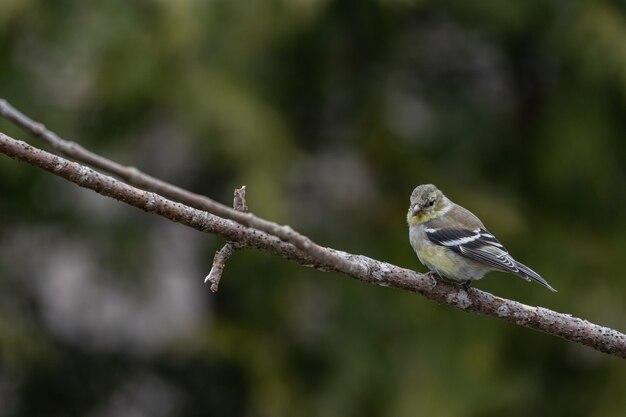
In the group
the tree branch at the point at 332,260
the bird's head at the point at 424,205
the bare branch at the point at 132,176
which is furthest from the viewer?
the bird's head at the point at 424,205

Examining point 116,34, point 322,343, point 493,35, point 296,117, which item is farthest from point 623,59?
point 116,34

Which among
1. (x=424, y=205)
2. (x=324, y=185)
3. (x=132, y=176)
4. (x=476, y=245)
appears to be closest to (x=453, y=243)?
(x=476, y=245)

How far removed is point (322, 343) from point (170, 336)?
1228mm

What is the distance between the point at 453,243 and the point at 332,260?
1.72m

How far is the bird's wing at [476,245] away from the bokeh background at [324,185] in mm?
1606

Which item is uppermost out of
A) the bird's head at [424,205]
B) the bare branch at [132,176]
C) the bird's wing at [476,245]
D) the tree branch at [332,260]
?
the bird's head at [424,205]

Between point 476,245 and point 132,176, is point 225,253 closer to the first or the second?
point 132,176

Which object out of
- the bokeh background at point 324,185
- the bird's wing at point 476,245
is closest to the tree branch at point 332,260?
the bird's wing at point 476,245

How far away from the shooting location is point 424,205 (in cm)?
494

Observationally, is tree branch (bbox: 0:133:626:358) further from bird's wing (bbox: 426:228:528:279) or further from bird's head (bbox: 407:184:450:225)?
bird's head (bbox: 407:184:450:225)

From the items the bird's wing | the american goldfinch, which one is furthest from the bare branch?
the bird's wing

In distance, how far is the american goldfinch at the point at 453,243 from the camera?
4.39m

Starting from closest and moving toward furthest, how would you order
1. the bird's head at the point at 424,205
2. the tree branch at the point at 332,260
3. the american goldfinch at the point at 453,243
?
the tree branch at the point at 332,260
the american goldfinch at the point at 453,243
the bird's head at the point at 424,205

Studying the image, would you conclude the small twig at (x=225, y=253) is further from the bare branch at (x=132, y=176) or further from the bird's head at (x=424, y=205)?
the bird's head at (x=424, y=205)
